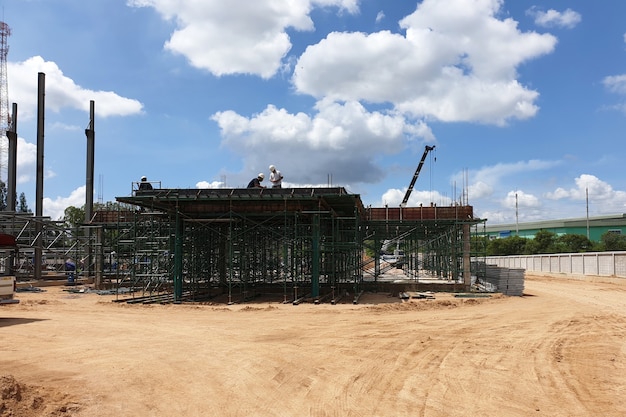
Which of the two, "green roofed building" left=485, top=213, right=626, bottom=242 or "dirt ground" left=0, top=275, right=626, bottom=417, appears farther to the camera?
"green roofed building" left=485, top=213, right=626, bottom=242

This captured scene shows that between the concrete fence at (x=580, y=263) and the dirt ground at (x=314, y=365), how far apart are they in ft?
85.6

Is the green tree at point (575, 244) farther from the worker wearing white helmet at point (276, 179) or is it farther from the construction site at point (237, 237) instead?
the worker wearing white helmet at point (276, 179)

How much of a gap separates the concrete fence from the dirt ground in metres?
26.1

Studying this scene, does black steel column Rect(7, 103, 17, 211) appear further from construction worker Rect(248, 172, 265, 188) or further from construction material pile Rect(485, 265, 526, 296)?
construction material pile Rect(485, 265, 526, 296)

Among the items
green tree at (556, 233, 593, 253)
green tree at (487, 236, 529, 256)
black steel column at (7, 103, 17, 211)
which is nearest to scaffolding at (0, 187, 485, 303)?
black steel column at (7, 103, 17, 211)

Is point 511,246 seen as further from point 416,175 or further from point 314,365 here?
point 314,365

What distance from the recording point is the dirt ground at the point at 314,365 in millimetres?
7559

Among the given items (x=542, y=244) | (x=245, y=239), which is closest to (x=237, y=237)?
(x=245, y=239)

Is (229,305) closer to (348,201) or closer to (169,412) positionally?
(348,201)

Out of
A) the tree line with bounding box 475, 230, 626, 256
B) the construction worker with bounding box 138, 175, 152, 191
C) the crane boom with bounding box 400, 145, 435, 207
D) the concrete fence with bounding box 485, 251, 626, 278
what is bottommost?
the concrete fence with bounding box 485, 251, 626, 278

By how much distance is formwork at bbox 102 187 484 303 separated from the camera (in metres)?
→ 24.5

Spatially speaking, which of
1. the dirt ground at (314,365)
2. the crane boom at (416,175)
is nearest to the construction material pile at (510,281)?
the dirt ground at (314,365)

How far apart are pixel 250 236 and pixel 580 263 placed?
31346 millimetres

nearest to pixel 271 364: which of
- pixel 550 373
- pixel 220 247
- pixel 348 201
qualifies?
pixel 550 373
